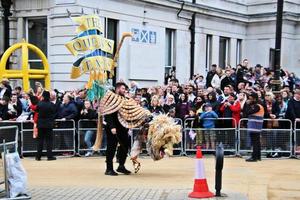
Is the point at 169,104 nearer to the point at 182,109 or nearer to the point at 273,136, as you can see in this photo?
the point at 182,109

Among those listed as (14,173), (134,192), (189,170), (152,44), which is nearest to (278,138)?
(189,170)

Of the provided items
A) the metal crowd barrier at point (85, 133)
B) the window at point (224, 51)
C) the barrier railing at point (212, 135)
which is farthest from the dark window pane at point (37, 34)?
the window at point (224, 51)

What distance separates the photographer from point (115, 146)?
11969 mm

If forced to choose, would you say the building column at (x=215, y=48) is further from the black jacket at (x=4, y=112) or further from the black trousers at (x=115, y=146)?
the black trousers at (x=115, y=146)

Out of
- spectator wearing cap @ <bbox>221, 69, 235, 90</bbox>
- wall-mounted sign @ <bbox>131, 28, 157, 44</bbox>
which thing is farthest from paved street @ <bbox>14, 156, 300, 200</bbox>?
wall-mounted sign @ <bbox>131, 28, 157, 44</bbox>

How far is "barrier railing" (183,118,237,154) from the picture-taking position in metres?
15.5

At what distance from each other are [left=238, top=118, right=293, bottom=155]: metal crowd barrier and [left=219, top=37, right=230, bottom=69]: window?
16840 millimetres

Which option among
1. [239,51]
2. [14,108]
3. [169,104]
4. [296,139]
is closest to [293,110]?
[296,139]

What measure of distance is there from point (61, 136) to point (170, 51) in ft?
42.7

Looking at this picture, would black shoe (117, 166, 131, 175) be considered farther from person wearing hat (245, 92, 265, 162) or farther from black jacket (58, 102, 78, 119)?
black jacket (58, 102, 78, 119)

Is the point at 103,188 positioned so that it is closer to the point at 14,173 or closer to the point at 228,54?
the point at 14,173

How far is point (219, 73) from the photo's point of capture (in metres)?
21.6

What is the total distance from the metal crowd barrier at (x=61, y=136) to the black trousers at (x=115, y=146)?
3.96 metres

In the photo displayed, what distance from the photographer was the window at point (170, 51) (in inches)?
1086
